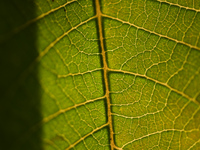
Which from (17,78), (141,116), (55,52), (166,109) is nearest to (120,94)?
(141,116)

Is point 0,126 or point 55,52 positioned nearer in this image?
point 0,126

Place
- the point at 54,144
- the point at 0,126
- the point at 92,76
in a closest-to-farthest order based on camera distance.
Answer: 1. the point at 0,126
2. the point at 54,144
3. the point at 92,76

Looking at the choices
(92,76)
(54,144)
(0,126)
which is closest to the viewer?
(0,126)

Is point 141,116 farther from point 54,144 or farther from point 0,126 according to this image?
point 0,126

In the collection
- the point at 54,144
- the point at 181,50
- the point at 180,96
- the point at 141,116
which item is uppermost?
the point at 181,50

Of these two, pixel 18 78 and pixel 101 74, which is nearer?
pixel 18 78

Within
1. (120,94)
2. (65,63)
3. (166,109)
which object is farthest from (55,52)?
(166,109)

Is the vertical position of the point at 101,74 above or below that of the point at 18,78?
above

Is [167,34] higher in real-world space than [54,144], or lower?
higher
